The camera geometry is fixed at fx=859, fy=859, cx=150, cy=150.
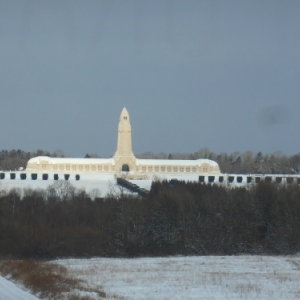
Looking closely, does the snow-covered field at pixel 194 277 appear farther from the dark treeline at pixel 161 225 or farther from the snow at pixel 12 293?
the dark treeline at pixel 161 225

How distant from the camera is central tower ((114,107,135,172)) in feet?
447

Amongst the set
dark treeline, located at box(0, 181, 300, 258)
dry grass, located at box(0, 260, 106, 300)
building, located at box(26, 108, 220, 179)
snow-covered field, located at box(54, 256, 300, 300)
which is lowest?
snow-covered field, located at box(54, 256, 300, 300)

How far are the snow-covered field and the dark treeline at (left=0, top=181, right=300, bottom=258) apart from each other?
637 cm

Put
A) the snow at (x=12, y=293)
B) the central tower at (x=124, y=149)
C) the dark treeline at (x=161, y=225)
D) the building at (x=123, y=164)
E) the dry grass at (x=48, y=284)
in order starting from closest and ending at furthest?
the snow at (x=12, y=293), the dry grass at (x=48, y=284), the dark treeline at (x=161, y=225), the building at (x=123, y=164), the central tower at (x=124, y=149)

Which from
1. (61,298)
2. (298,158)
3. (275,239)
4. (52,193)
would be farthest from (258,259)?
(298,158)

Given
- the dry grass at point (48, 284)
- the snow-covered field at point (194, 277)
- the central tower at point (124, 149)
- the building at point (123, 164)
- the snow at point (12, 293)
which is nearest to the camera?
the snow at point (12, 293)

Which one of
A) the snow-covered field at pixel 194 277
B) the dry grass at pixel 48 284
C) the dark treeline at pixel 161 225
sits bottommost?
the snow-covered field at pixel 194 277

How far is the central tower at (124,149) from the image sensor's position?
5364 inches

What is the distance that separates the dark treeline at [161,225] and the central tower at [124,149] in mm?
81400

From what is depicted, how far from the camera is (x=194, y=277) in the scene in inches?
1112

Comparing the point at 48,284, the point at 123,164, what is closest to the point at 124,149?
the point at 123,164

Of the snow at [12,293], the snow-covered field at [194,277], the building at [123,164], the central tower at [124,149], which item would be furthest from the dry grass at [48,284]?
the central tower at [124,149]

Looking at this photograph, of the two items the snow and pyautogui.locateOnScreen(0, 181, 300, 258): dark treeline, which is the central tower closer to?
pyautogui.locateOnScreen(0, 181, 300, 258): dark treeline

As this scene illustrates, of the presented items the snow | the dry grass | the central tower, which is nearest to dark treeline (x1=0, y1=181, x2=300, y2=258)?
the dry grass
